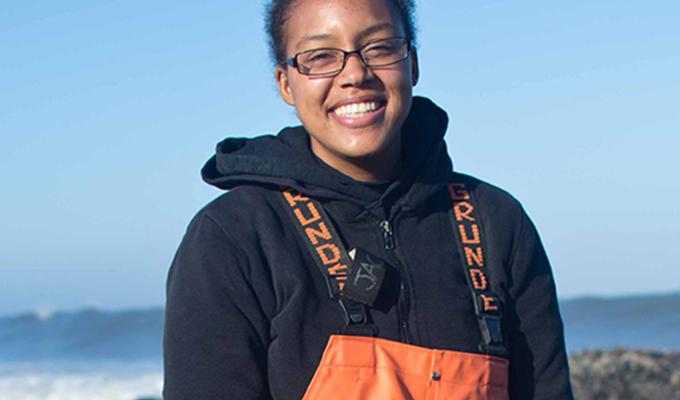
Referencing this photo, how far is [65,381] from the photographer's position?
1662 centimetres

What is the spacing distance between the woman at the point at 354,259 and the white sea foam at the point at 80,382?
12.0 meters

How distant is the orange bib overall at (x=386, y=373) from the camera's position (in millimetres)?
2590

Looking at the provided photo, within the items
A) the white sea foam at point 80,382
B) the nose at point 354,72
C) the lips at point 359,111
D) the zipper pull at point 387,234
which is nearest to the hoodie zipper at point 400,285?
the zipper pull at point 387,234

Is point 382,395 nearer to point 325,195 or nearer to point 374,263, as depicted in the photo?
point 374,263

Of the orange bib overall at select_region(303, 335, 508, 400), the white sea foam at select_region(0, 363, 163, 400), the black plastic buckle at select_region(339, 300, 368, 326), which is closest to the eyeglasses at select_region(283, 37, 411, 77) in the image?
the black plastic buckle at select_region(339, 300, 368, 326)

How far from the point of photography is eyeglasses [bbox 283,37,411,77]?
276 cm

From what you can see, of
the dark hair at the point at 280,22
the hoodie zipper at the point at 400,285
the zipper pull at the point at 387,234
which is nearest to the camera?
the hoodie zipper at the point at 400,285

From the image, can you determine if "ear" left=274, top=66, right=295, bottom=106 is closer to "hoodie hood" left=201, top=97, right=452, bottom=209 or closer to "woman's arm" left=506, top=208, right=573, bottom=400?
"hoodie hood" left=201, top=97, right=452, bottom=209

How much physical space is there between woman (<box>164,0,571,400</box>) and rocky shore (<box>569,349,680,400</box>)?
551cm

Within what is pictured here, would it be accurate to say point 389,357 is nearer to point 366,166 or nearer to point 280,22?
point 366,166

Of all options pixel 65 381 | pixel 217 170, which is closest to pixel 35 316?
pixel 65 381

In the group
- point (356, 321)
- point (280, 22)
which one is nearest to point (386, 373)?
point (356, 321)

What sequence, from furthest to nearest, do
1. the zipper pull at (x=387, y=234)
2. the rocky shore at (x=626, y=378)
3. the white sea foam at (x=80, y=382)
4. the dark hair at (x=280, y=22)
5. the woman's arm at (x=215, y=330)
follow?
the white sea foam at (x=80, y=382), the rocky shore at (x=626, y=378), the dark hair at (x=280, y=22), the zipper pull at (x=387, y=234), the woman's arm at (x=215, y=330)

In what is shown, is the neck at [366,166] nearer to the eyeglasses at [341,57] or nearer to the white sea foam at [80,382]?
the eyeglasses at [341,57]
